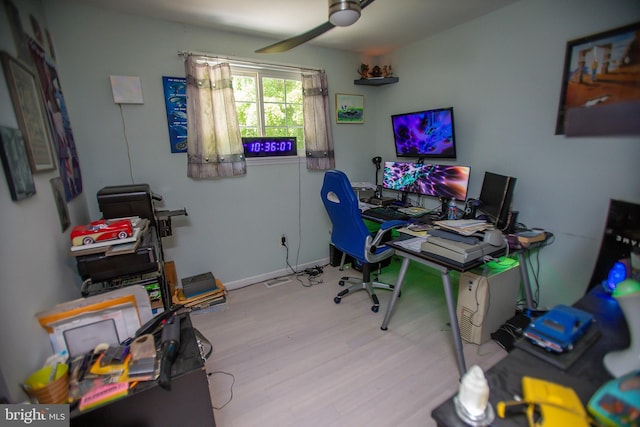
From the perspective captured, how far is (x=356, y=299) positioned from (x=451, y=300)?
1086 millimetres

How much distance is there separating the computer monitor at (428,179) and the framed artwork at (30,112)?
280cm

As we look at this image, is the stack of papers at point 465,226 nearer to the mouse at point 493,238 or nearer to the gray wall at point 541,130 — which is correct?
the mouse at point 493,238

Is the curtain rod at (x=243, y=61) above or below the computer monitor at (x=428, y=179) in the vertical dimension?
above

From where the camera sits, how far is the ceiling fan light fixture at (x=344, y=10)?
1249 mm

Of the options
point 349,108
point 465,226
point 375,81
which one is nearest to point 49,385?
point 465,226

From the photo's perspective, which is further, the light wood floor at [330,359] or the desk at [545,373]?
the light wood floor at [330,359]

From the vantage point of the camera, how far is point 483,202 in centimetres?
230

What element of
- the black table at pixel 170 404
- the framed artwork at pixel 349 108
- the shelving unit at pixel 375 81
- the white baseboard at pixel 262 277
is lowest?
the white baseboard at pixel 262 277

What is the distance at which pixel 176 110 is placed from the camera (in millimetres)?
2391

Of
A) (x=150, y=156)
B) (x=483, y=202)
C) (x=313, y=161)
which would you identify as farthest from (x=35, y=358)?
(x=483, y=202)

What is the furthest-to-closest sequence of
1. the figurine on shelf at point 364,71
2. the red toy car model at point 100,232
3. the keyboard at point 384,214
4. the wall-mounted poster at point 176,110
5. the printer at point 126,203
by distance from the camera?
the figurine on shelf at point 364,71 < the keyboard at point 384,214 < the wall-mounted poster at point 176,110 < the printer at point 126,203 < the red toy car model at point 100,232

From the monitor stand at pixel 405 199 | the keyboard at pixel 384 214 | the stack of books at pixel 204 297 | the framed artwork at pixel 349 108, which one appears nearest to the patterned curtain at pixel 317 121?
the framed artwork at pixel 349 108

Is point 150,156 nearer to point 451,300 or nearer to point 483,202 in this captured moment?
point 451,300

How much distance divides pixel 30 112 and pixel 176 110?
121cm
